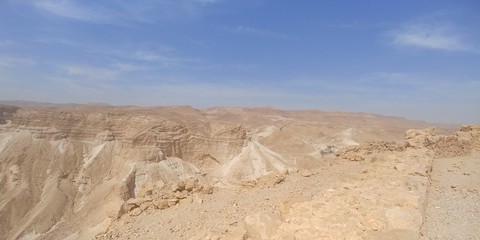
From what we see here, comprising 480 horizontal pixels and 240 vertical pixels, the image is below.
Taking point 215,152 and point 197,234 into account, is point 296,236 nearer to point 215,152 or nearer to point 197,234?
point 197,234

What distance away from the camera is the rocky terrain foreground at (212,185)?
6938mm

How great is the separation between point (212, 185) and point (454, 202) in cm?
1110

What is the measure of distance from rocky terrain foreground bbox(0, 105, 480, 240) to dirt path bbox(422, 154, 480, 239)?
0.03m

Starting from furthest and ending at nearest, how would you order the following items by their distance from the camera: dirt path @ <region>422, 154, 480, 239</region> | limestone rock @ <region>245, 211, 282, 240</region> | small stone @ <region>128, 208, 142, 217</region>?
small stone @ <region>128, 208, 142, 217</region>
dirt path @ <region>422, 154, 480, 239</region>
limestone rock @ <region>245, 211, 282, 240</region>

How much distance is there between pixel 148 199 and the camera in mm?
9992

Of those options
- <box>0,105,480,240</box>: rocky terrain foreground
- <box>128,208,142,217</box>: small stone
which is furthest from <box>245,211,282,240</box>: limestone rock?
<box>128,208,142,217</box>: small stone

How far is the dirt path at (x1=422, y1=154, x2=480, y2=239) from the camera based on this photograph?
22.5 ft

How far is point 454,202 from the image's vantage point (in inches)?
334

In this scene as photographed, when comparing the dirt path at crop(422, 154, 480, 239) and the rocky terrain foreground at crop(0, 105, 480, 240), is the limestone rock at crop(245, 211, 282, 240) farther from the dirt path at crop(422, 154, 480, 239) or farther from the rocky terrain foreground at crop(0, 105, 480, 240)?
the dirt path at crop(422, 154, 480, 239)

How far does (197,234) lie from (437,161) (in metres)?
9.42

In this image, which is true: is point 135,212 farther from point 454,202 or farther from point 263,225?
point 454,202

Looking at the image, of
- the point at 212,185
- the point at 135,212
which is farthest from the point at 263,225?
the point at 212,185

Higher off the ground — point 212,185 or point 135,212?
point 135,212

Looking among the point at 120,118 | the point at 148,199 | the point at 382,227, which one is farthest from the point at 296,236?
the point at 120,118
